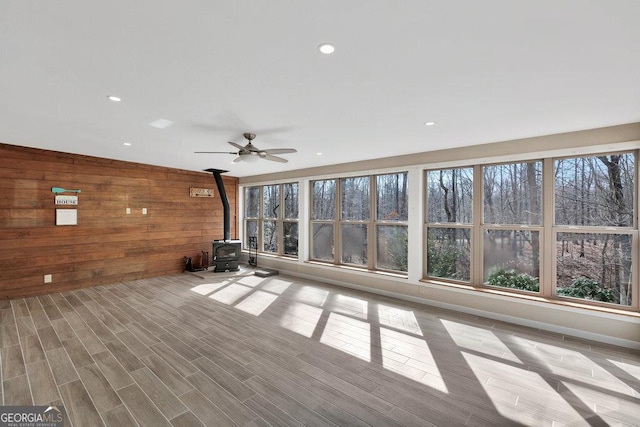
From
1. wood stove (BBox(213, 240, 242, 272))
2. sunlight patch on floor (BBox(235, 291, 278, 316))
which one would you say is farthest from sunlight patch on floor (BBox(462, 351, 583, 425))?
wood stove (BBox(213, 240, 242, 272))

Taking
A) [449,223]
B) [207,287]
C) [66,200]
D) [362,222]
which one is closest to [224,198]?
[207,287]

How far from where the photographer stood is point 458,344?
3.24m

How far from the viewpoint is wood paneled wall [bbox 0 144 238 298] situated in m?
4.70

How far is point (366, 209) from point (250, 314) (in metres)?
2.99

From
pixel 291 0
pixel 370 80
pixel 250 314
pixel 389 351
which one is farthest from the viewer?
pixel 250 314

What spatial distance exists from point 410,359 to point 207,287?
13.5ft

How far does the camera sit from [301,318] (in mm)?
3998

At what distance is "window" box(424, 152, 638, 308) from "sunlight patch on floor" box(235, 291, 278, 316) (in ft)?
8.97

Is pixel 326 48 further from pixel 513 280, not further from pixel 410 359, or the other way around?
pixel 513 280

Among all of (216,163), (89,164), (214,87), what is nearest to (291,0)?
(214,87)

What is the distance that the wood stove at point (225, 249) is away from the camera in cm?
688

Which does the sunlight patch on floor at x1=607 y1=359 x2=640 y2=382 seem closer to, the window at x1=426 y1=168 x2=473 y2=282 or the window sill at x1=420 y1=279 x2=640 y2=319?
the window sill at x1=420 y1=279 x2=640 y2=319

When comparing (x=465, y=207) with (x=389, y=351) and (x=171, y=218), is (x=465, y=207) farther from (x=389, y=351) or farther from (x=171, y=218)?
(x=171, y=218)

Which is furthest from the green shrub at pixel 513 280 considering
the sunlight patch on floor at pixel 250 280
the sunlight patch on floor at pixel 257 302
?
the sunlight patch on floor at pixel 250 280
